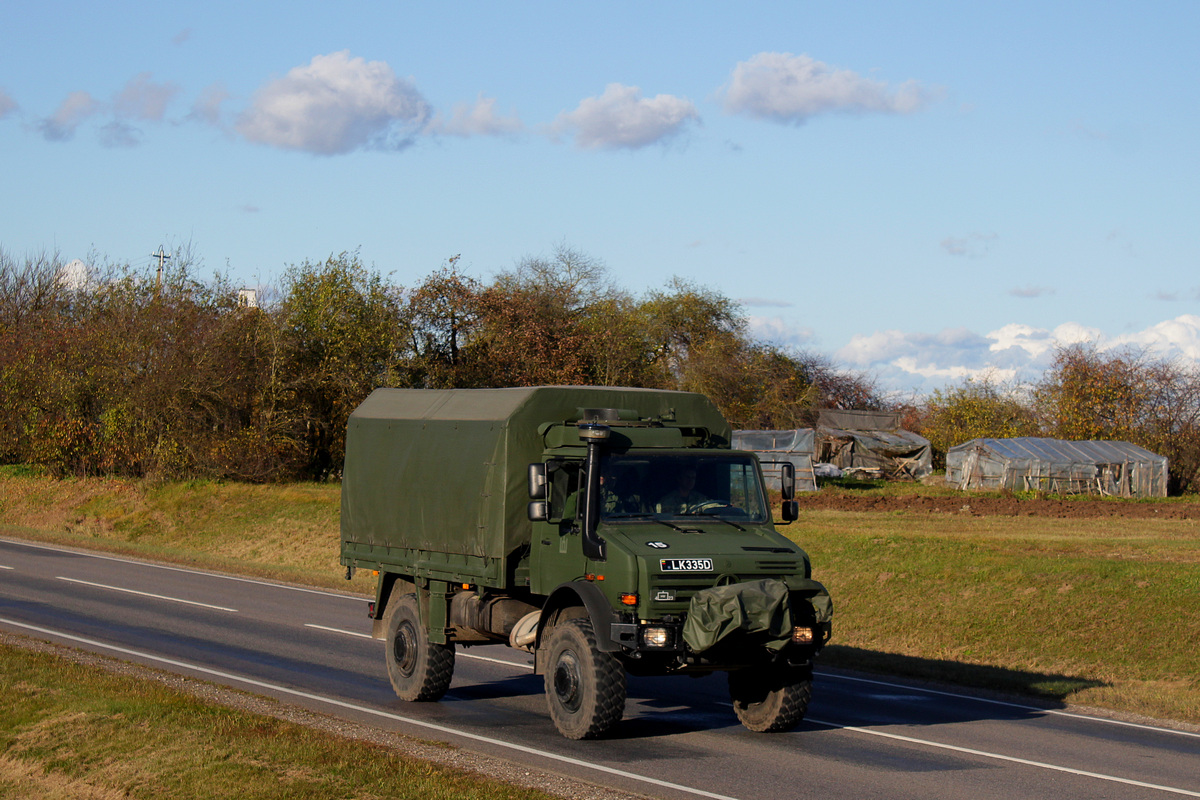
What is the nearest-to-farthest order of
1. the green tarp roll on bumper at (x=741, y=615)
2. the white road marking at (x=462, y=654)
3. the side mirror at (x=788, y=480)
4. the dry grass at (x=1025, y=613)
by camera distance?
the green tarp roll on bumper at (x=741, y=615), the side mirror at (x=788, y=480), the white road marking at (x=462, y=654), the dry grass at (x=1025, y=613)

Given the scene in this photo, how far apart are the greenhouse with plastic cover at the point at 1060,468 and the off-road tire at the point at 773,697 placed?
3980cm

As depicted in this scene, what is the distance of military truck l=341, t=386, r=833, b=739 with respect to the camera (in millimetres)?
10000

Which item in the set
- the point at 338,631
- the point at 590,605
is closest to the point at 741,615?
the point at 590,605

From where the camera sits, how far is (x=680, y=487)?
36.1 ft

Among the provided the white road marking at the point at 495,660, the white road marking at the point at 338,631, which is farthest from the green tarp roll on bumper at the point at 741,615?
the white road marking at the point at 338,631

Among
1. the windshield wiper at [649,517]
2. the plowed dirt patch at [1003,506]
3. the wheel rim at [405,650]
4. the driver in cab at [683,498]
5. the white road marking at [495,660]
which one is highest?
the driver in cab at [683,498]

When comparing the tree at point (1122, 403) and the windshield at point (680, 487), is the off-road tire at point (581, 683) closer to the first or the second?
the windshield at point (680, 487)

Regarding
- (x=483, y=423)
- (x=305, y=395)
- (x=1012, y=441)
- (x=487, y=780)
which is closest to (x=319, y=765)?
(x=487, y=780)

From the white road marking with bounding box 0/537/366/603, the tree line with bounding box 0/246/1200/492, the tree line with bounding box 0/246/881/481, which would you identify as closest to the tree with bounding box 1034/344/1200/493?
the tree line with bounding box 0/246/1200/492

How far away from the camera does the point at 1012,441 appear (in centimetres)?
5009

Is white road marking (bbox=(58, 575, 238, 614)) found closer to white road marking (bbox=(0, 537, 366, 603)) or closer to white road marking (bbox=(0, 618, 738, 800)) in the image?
white road marking (bbox=(0, 537, 366, 603))

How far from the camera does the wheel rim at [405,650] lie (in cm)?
1261

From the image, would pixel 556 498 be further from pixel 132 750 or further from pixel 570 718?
pixel 132 750

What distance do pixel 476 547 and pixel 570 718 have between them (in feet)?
6.82
